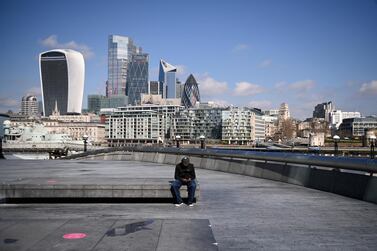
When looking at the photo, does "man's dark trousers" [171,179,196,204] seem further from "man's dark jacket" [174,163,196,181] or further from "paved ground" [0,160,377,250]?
"paved ground" [0,160,377,250]

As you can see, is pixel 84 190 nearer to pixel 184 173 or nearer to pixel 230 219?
pixel 184 173

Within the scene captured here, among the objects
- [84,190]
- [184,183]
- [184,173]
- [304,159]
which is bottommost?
[84,190]

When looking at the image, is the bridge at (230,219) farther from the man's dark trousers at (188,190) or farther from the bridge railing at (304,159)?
the man's dark trousers at (188,190)

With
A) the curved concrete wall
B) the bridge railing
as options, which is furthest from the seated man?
the curved concrete wall

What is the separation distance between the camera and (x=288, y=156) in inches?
675

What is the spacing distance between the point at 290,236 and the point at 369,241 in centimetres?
128

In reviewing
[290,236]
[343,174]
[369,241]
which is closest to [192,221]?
[290,236]

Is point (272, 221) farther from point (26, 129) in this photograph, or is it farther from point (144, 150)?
point (26, 129)

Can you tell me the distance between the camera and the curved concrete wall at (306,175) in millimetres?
12411

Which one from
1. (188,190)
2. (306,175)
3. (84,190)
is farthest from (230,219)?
(306,175)

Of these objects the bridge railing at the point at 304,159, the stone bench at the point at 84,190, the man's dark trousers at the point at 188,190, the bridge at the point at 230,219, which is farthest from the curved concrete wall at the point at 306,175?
the stone bench at the point at 84,190

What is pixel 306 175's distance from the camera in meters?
16.2

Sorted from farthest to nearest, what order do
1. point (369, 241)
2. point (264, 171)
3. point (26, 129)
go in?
point (26, 129), point (264, 171), point (369, 241)

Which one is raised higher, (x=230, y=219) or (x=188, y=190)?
(x=188, y=190)
